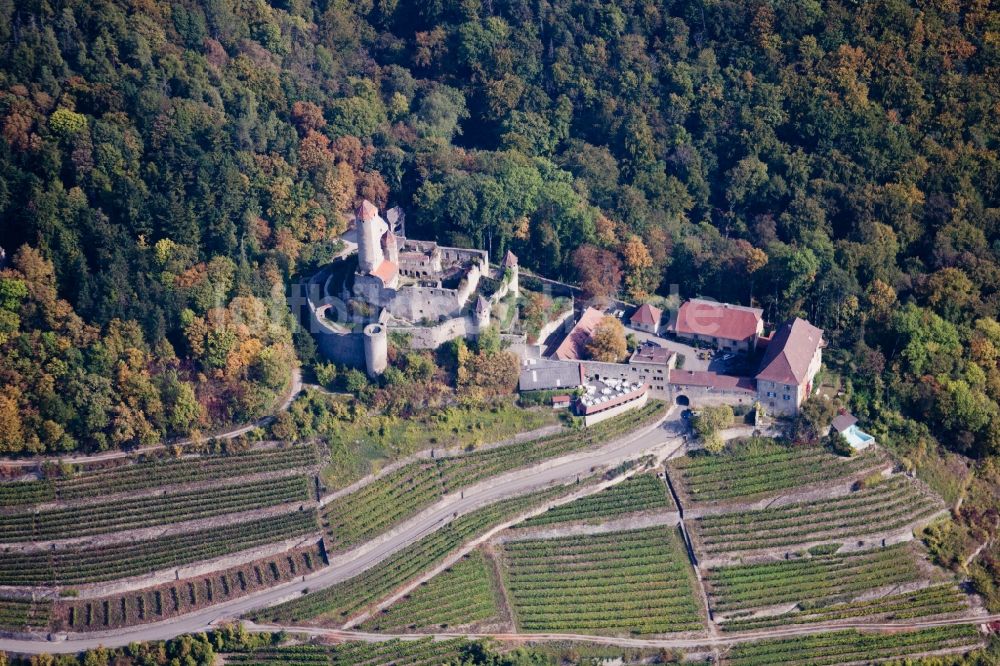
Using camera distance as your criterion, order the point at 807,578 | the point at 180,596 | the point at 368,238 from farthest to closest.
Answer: the point at 368,238 < the point at 807,578 < the point at 180,596

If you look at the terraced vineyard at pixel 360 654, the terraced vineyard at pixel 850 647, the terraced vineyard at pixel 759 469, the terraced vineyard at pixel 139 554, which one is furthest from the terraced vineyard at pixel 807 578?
the terraced vineyard at pixel 139 554

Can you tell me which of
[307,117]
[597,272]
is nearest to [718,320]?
[597,272]

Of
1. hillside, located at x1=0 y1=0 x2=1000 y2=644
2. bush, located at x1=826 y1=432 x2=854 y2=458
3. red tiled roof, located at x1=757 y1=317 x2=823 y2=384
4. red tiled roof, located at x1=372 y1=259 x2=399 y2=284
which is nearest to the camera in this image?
hillside, located at x1=0 y1=0 x2=1000 y2=644

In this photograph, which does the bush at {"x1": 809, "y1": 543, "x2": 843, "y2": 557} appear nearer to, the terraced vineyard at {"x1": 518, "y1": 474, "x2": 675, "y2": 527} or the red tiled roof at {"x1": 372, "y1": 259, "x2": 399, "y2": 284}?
the terraced vineyard at {"x1": 518, "y1": 474, "x2": 675, "y2": 527}

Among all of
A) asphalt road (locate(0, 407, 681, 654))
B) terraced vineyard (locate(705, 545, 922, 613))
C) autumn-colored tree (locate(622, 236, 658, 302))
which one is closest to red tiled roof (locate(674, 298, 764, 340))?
autumn-colored tree (locate(622, 236, 658, 302))

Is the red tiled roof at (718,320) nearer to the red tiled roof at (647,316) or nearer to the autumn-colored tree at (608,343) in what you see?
the red tiled roof at (647,316)

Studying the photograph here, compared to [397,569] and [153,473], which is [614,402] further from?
[153,473]
